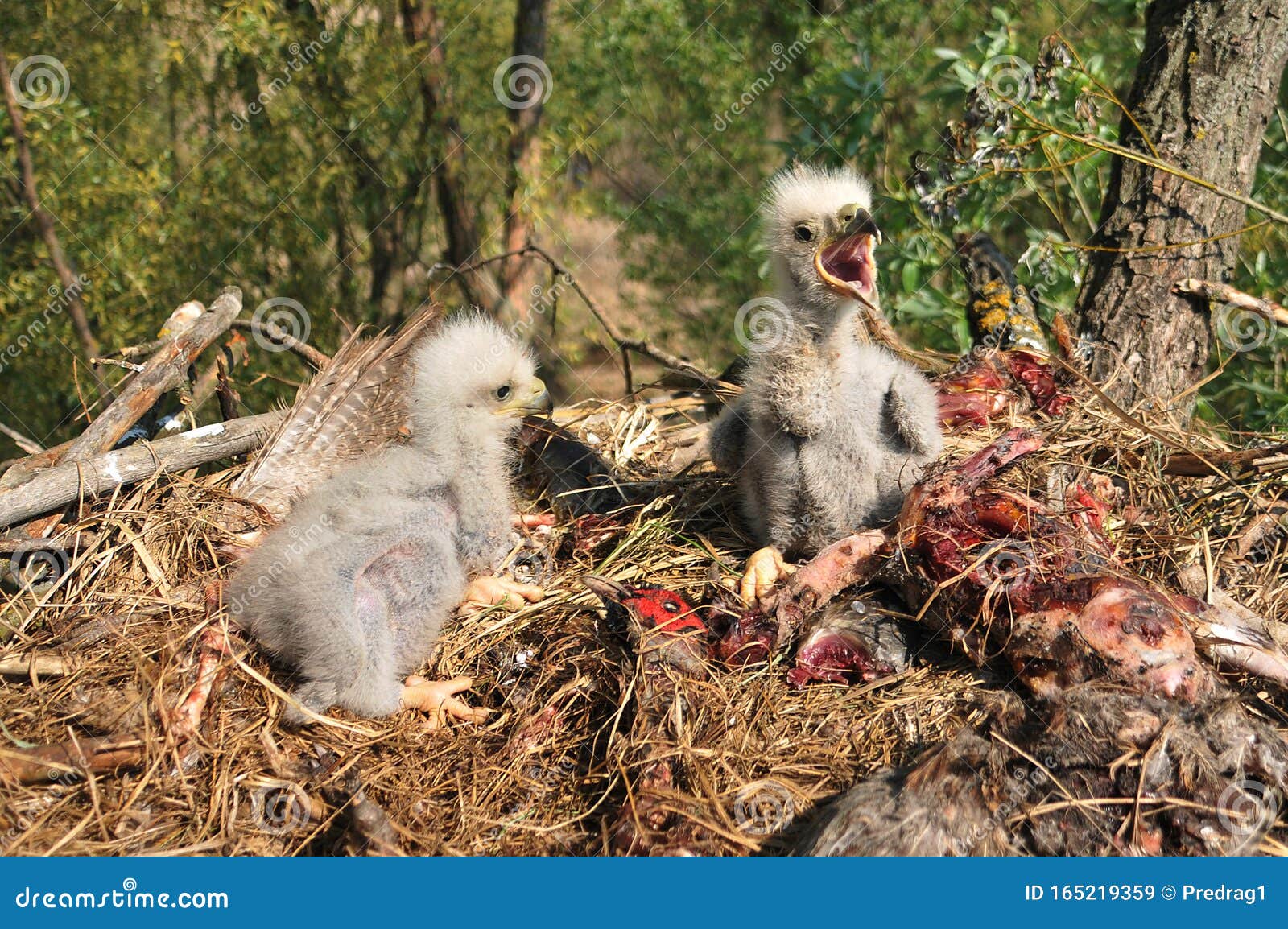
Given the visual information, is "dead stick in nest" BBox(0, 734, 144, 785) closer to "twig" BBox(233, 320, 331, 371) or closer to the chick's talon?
the chick's talon

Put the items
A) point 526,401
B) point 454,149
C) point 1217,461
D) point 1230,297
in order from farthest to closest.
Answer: point 454,149
point 1230,297
point 526,401
point 1217,461

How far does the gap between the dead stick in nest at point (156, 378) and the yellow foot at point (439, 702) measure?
4.63ft

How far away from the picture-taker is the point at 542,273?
26.7 ft

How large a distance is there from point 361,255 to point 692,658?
593 cm

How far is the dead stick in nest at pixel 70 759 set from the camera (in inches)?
103

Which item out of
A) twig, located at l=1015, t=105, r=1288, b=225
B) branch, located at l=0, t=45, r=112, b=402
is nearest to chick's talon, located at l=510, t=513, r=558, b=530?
twig, located at l=1015, t=105, r=1288, b=225

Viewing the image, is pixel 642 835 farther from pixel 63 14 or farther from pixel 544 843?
pixel 63 14

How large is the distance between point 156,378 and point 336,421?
632 millimetres

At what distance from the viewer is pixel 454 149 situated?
7.11 metres

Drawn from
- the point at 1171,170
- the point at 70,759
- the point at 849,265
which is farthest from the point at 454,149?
the point at 70,759

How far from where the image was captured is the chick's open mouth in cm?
298

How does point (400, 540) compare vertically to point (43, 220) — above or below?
below

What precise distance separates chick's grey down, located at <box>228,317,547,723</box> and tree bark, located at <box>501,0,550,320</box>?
3.29 m

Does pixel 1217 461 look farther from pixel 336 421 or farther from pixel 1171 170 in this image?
pixel 336 421
